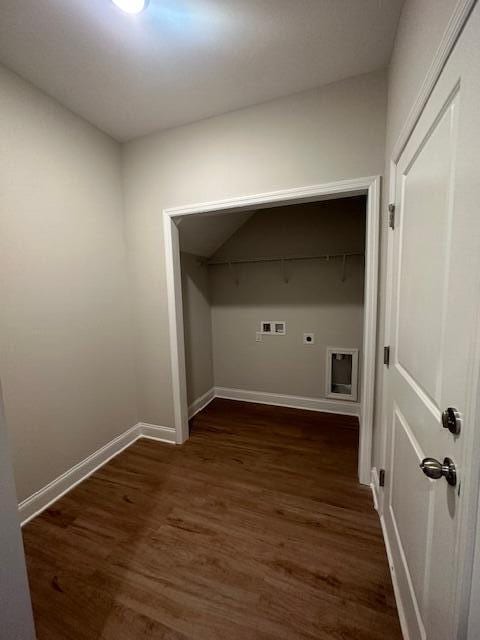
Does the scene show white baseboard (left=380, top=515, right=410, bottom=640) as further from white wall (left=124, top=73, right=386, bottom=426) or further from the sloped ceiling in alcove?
the sloped ceiling in alcove

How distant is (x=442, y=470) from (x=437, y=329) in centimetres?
39

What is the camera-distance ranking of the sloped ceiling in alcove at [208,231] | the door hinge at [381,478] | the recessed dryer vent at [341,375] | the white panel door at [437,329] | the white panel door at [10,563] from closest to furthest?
the white panel door at [437,329], the white panel door at [10,563], the door hinge at [381,478], the sloped ceiling in alcove at [208,231], the recessed dryer vent at [341,375]

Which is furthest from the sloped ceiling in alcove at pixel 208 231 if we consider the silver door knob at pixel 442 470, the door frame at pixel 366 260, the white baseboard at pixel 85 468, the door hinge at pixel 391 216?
the silver door knob at pixel 442 470

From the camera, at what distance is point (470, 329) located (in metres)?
0.57

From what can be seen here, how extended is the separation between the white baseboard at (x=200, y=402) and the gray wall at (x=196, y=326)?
0.05m

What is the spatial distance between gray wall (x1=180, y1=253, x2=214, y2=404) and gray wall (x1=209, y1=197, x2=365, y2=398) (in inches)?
4.7

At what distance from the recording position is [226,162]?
189cm

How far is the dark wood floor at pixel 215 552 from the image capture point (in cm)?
106

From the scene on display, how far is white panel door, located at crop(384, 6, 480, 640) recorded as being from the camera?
0.59m

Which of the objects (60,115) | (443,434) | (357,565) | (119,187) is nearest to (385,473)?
(357,565)

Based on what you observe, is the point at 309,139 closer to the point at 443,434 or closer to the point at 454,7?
the point at 454,7

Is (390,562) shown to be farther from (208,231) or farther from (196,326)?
(208,231)

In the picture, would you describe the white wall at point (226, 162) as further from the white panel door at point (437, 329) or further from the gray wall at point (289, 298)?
the gray wall at point (289, 298)

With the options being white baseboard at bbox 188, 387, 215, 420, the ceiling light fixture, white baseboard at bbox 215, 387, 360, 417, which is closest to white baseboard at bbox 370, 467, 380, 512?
white baseboard at bbox 215, 387, 360, 417
